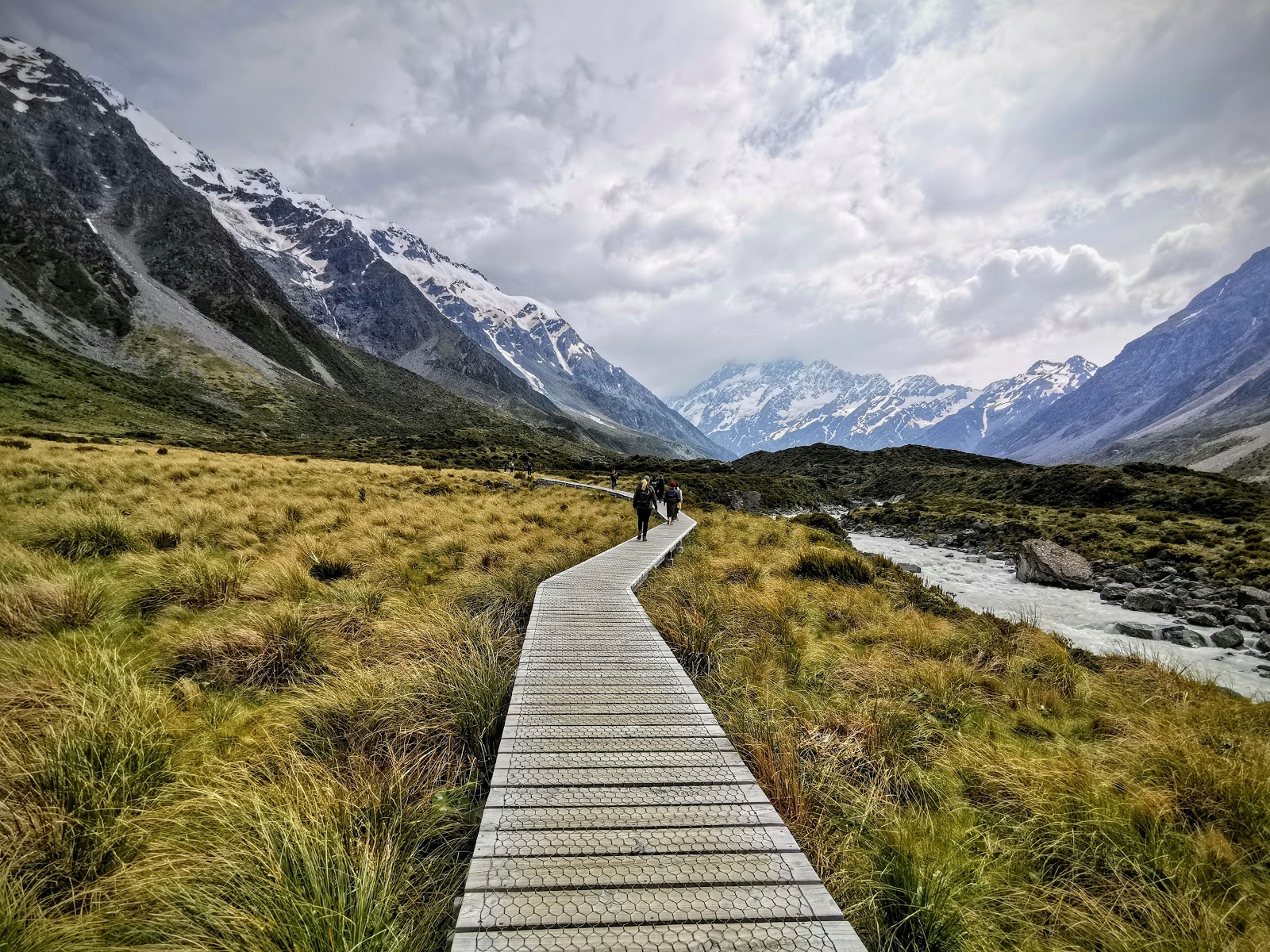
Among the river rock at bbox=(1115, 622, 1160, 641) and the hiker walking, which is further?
the hiker walking

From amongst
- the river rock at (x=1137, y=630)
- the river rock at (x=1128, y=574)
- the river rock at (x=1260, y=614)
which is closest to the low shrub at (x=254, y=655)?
the river rock at (x=1137, y=630)

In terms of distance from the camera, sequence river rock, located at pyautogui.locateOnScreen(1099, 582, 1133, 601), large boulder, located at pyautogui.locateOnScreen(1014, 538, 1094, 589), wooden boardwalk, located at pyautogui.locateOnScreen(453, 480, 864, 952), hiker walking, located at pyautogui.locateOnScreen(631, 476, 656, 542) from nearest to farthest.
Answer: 1. wooden boardwalk, located at pyautogui.locateOnScreen(453, 480, 864, 952)
2. hiker walking, located at pyautogui.locateOnScreen(631, 476, 656, 542)
3. river rock, located at pyautogui.locateOnScreen(1099, 582, 1133, 601)
4. large boulder, located at pyautogui.locateOnScreen(1014, 538, 1094, 589)

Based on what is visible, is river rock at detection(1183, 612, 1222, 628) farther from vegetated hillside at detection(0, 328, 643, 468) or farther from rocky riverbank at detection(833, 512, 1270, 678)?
vegetated hillside at detection(0, 328, 643, 468)

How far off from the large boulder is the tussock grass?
19182mm

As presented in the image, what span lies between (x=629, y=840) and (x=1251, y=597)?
20843mm

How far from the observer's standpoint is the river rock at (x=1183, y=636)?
12.1m

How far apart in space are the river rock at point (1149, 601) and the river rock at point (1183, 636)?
3.16 meters

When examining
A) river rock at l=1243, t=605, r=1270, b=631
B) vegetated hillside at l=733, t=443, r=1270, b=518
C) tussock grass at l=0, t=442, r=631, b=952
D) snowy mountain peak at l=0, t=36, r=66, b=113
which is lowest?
river rock at l=1243, t=605, r=1270, b=631

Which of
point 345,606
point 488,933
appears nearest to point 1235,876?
point 488,933

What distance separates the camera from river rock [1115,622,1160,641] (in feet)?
41.4

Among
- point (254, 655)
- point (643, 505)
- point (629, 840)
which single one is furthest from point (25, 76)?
point (629, 840)

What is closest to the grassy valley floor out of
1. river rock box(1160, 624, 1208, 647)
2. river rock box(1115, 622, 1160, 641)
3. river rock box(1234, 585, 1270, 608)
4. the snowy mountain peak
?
river rock box(1115, 622, 1160, 641)

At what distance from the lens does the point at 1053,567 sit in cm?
1912

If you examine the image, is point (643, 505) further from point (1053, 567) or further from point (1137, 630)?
point (1053, 567)
